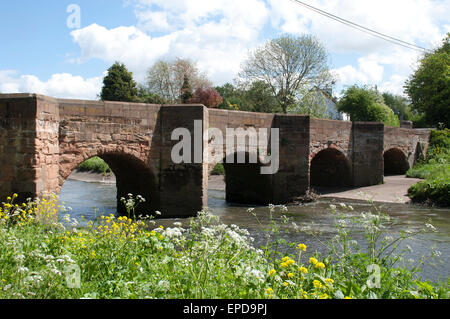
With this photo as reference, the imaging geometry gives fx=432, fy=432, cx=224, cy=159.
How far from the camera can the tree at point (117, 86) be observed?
39.1 metres

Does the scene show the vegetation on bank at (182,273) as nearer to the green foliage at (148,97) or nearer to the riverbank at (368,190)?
the riverbank at (368,190)

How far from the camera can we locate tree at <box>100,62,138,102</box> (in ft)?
128

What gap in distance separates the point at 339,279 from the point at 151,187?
8019 millimetres

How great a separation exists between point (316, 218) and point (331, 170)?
24.6 ft

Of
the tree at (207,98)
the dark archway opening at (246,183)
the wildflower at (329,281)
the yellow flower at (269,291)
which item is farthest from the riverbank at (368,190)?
the tree at (207,98)

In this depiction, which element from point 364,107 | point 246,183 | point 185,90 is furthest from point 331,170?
point 185,90

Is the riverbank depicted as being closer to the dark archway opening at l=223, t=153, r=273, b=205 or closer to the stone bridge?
the stone bridge

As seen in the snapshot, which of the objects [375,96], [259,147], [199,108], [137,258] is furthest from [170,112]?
[375,96]

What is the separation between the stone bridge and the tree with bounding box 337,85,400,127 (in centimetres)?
1180

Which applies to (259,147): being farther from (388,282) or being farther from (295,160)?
(388,282)

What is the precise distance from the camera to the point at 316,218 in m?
11.9

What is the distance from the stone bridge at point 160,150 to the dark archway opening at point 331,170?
0.15 ft

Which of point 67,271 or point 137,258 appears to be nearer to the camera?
point 67,271

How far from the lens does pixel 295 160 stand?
569 inches
